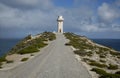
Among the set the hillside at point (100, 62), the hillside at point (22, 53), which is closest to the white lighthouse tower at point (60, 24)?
the hillside at point (22, 53)

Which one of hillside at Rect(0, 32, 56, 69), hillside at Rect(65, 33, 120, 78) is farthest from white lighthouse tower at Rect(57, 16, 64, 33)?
hillside at Rect(65, 33, 120, 78)

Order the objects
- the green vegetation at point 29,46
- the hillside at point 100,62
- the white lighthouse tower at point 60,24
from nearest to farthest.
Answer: the hillside at point 100,62 → the green vegetation at point 29,46 → the white lighthouse tower at point 60,24

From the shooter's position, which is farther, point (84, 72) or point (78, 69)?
point (78, 69)

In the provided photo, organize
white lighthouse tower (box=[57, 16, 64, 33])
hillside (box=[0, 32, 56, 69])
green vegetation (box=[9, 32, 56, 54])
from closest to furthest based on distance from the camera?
hillside (box=[0, 32, 56, 69]) < green vegetation (box=[9, 32, 56, 54]) < white lighthouse tower (box=[57, 16, 64, 33])

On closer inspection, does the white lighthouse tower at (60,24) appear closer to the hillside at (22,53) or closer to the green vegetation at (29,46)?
the green vegetation at (29,46)

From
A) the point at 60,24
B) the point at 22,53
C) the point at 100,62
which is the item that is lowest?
the point at 22,53

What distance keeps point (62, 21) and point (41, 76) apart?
95.4m

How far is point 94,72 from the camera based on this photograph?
878 inches

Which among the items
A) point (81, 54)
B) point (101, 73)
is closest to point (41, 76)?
point (101, 73)

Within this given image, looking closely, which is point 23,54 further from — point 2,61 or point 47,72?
point 47,72

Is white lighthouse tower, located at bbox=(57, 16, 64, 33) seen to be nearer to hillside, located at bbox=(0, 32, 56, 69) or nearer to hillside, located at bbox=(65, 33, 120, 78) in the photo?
hillside, located at bbox=(0, 32, 56, 69)

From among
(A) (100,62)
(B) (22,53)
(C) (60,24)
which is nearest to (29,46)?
(B) (22,53)

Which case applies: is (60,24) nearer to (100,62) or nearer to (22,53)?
(22,53)

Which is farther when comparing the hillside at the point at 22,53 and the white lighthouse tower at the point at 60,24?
the white lighthouse tower at the point at 60,24
